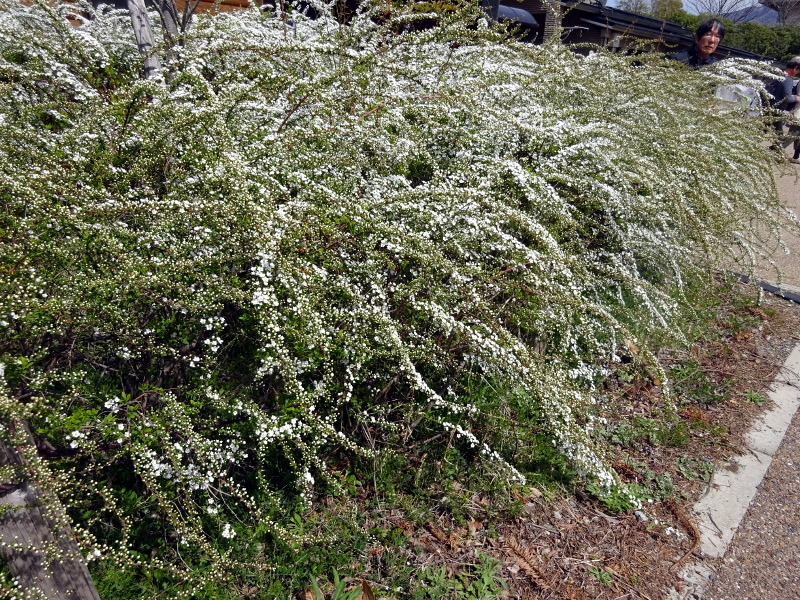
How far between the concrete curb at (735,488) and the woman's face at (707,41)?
15.0 ft

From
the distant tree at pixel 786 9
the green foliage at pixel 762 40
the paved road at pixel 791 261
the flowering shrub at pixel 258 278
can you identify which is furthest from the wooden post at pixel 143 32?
the distant tree at pixel 786 9

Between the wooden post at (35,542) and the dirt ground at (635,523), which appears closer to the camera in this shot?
the wooden post at (35,542)

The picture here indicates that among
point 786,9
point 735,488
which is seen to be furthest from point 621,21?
point 786,9

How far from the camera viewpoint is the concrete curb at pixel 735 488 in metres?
2.38

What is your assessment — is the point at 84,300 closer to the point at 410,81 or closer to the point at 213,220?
the point at 213,220

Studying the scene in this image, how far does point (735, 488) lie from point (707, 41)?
226 inches

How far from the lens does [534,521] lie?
254 centimetres

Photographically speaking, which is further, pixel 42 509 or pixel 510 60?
pixel 510 60

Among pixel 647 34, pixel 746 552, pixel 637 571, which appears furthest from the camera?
pixel 647 34

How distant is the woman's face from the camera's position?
6219 mm

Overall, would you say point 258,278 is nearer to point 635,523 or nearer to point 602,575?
point 602,575

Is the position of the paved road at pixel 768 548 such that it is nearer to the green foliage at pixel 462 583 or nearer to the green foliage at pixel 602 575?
the green foliage at pixel 602 575

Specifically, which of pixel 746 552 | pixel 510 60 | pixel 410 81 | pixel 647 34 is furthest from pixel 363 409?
pixel 647 34

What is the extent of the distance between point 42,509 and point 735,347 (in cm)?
465
